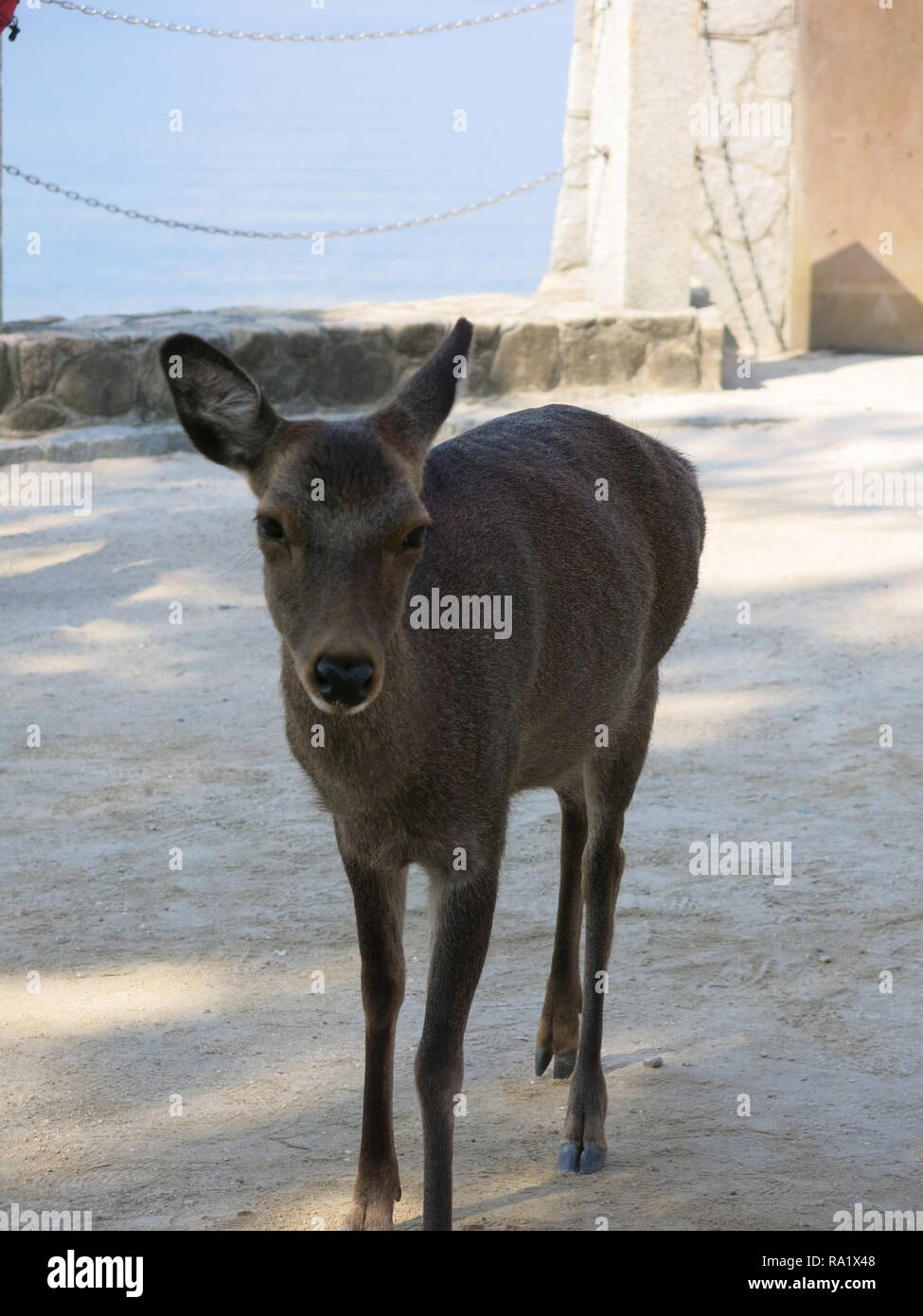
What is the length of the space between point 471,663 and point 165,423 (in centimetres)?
766

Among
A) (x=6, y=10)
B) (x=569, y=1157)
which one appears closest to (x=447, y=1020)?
(x=569, y=1157)

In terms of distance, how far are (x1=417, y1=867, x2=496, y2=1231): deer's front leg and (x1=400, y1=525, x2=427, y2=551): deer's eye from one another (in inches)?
→ 27.3

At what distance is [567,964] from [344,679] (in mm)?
1585

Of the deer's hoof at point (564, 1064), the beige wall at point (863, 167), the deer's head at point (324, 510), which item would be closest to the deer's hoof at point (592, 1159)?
the deer's hoof at point (564, 1064)

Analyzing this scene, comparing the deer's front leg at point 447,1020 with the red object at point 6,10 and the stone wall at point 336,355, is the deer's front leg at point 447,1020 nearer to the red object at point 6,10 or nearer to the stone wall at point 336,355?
the red object at point 6,10

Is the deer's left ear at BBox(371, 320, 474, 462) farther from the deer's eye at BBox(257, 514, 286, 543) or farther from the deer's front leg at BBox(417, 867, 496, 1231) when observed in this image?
the deer's front leg at BBox(417, 867, 496, 1231)

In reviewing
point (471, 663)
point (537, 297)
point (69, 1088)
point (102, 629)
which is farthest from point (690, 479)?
point (537, 297)

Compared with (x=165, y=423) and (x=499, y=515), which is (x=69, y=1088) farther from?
(x=165, y=423)

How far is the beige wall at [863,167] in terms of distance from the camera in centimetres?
1265

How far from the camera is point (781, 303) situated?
13336mm

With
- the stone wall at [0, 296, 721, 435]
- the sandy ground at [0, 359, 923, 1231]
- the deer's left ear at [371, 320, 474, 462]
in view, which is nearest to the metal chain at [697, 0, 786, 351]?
the stone wall at [0, 296, 721, 435]

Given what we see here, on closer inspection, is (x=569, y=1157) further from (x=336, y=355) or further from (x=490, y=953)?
(x=336, y=355)

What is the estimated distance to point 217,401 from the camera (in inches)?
129

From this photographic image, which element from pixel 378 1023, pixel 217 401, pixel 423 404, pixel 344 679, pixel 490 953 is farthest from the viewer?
pixel 490 953
